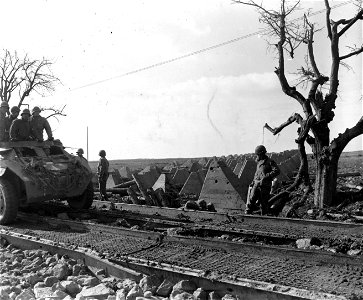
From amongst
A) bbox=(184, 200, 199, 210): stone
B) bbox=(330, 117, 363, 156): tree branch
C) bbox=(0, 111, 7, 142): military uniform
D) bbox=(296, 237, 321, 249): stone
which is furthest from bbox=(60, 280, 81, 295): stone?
bbox=(330, 117, 363, 156): tree branch

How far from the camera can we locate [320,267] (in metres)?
5.43

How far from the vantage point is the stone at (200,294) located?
462 cm

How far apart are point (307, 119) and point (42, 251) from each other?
8.34 m

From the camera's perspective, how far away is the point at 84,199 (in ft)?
37.1

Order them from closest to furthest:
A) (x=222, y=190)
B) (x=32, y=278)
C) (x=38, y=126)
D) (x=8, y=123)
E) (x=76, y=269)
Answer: (x=32, y=278) < (x=76, y=269) < (x=38, y=126) < (x=8, y=123) < (x=222, y=190)

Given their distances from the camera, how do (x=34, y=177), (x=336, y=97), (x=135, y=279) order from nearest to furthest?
(x=135, y=279) < (x=34, y=177) < (x=336, y=97)

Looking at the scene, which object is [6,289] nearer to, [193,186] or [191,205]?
[191,205]

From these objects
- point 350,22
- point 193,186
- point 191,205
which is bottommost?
point 191,205

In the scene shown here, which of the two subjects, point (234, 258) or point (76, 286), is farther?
point (234, 258)

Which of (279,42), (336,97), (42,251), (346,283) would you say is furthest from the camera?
(279,42)

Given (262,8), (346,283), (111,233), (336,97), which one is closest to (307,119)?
(336,97)

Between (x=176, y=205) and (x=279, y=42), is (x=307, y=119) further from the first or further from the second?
(x=176, y=205)

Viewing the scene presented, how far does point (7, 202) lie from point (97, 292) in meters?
5.38

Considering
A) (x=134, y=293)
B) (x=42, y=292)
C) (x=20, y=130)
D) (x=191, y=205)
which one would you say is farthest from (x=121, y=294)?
(x=20, y=130)
